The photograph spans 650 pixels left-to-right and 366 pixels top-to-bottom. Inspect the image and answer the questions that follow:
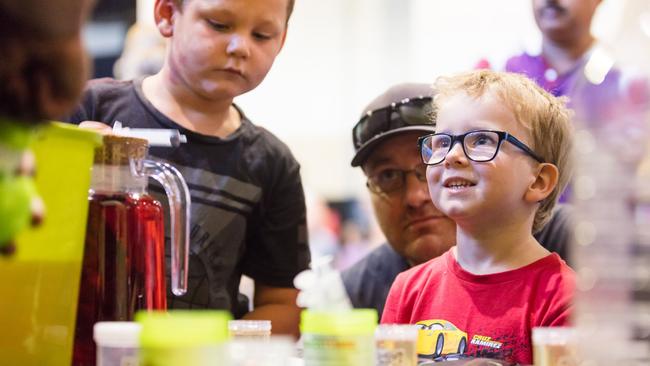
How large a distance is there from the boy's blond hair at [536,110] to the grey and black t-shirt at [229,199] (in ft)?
1.09

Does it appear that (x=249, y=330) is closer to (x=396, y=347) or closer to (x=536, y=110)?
(x=396, y=347)

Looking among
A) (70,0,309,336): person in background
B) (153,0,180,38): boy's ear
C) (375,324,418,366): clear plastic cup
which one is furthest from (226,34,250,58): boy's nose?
(375,324,418,366): clear plastic cup

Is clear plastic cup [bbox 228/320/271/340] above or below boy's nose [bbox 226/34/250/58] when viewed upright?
below

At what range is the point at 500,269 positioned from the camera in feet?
4.05

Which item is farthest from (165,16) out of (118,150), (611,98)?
(611,98)

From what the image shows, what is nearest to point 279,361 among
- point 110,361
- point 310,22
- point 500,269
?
point 110,361

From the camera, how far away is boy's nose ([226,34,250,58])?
1.28 meters

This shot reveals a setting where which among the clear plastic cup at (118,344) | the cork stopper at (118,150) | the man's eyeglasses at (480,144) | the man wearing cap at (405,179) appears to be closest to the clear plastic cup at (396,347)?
the clear plastic cup at (118,344)

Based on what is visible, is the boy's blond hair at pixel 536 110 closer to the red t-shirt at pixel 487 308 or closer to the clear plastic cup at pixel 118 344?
the red t-shirt at pixel 487 308

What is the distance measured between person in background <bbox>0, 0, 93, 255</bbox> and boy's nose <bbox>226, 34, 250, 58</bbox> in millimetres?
694

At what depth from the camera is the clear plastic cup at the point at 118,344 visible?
2.38 ft

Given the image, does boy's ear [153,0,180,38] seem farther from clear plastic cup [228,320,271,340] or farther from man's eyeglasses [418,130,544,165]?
clear plastic cup [228,320,271,340]

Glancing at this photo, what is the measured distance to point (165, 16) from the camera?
142 centimetres

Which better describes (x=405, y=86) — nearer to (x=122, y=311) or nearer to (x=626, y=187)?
(x=122, y=311)
